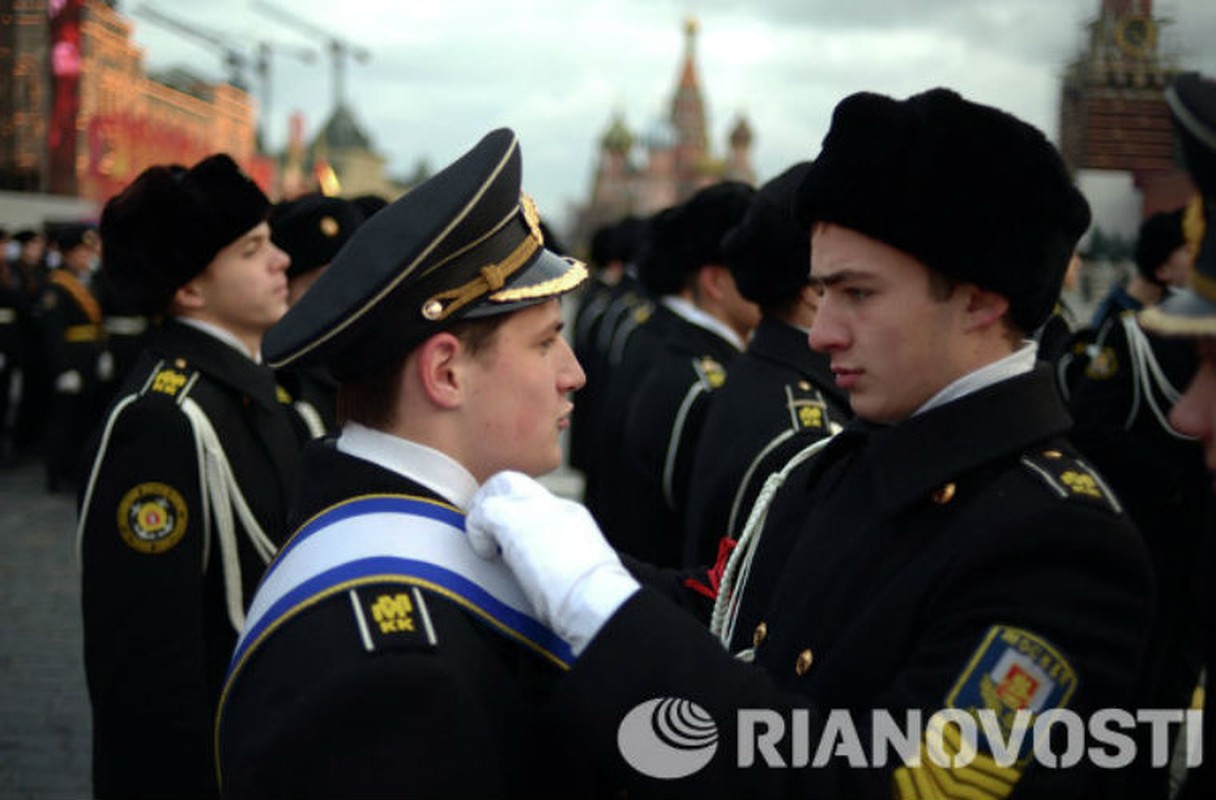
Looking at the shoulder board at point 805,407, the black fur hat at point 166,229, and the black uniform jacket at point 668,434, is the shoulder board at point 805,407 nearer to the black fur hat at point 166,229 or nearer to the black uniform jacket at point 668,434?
the black uniform jacket at point 668,434

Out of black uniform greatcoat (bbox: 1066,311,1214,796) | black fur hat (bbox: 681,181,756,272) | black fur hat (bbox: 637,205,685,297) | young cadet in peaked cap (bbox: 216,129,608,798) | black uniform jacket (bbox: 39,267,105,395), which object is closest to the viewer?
young cadet in peaked cap (bbox: 216,129,608,798)

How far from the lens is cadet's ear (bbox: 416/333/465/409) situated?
2270mm

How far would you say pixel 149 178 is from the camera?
4.41 meters

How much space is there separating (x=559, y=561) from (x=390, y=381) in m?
0.51

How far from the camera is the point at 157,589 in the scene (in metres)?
3.82

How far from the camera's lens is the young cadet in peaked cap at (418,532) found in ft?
6.35

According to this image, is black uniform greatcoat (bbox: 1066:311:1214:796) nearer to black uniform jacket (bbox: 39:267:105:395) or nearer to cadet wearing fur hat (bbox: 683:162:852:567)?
cadet wearing fur hat (bbox: 683:162:852:567)

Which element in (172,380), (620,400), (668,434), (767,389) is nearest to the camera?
(172,380)

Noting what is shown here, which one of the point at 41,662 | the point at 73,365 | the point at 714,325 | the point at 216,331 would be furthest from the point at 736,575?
the point at 73,365

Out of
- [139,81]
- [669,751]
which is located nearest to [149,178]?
[669,751]

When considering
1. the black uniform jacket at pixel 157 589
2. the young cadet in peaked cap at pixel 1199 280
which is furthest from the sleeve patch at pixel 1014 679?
the black uniform jacket at pixel 157 589

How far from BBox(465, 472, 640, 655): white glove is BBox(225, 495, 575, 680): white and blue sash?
0.08 m

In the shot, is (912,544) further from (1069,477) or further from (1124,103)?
(1124,103)

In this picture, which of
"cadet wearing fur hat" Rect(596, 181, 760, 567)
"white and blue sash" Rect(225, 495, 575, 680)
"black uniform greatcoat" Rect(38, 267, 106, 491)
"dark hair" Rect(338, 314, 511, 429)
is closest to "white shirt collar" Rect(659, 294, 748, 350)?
"cadet wearing fur hat" Rect(596, 181, 760, 567)
